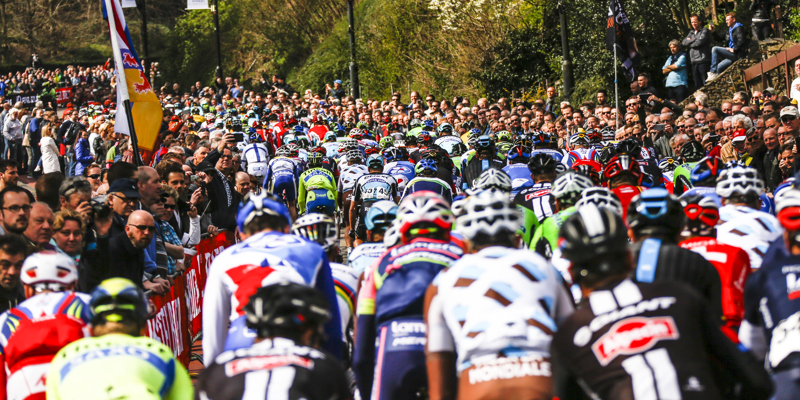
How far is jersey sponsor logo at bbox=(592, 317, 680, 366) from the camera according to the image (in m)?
3.86

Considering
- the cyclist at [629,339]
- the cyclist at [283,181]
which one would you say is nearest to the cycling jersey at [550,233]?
the cyclist at [629,339]

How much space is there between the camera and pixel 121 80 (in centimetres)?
1231

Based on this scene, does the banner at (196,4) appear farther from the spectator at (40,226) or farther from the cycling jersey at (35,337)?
the cycling jersey at (35,337)

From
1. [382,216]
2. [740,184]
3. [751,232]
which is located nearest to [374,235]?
[382,216]

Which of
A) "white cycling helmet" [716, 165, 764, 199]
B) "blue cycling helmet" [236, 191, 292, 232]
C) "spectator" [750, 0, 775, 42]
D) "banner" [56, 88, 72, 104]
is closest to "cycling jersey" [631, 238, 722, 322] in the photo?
"white cycling helmet" [716, 165, 764, 199]

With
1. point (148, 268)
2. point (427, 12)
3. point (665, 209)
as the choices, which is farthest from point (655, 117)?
point (427, 12)

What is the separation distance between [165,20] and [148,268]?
75.8 metres

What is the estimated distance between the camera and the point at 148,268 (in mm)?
8984

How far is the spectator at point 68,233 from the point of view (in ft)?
26.0

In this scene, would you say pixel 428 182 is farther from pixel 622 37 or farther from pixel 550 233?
pixel 622 37

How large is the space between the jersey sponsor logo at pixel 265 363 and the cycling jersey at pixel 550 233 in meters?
3.40

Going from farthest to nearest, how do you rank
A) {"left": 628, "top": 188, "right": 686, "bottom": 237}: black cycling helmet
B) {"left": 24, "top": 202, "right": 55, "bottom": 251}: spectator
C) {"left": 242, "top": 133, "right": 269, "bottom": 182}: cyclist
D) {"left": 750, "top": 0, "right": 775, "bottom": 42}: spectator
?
1. {"left": 750, "top": 0, "right": 775, "bottom": 42}: spectator
2. {"left": 242, "top": 133, "right": 269, "bottom": 182}: cyclist
3. {"left": 24, "top": 202, "right": 55, "bottom": 251}: spectator
4. {"left": 628, "top": 188, "right": 686, "bottom": 237}: black cycling helmet

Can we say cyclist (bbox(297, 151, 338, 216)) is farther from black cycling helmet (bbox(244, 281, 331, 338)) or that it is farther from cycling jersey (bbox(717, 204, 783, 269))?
black cycling helmet (bbox(244, 281, 331, 338))

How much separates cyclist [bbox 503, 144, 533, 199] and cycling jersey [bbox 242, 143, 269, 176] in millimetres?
6222
